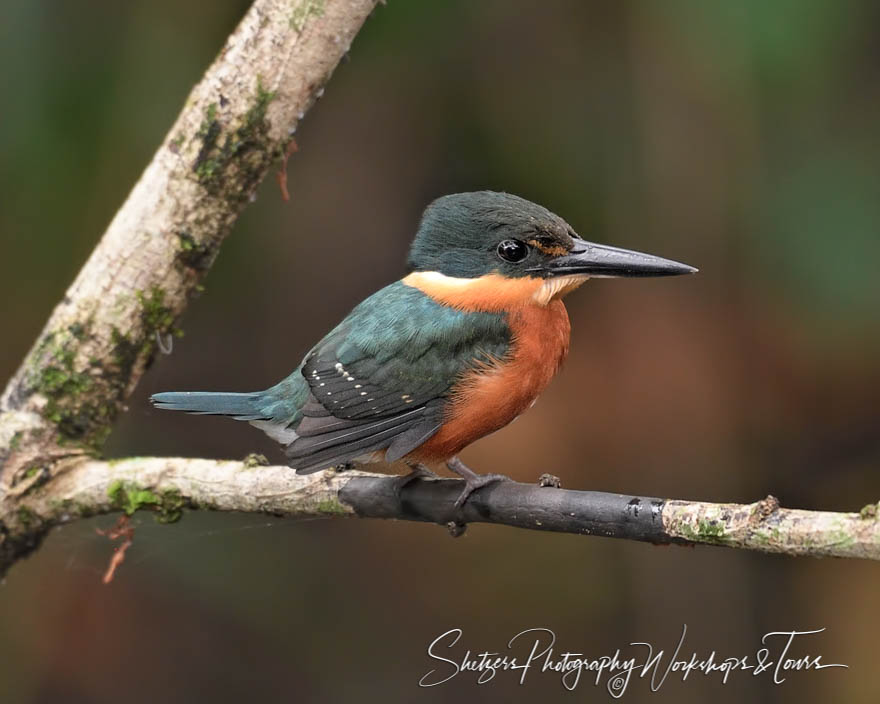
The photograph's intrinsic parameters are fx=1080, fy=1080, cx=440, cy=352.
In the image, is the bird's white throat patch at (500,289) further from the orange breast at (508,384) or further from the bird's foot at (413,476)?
the bird's foot at (413,476)

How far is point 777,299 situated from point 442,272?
167cm

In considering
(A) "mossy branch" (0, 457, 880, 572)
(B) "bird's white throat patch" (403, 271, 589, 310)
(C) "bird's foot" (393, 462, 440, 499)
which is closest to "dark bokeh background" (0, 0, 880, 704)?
(A) "mossy branch" (0, 457, 880, 572)

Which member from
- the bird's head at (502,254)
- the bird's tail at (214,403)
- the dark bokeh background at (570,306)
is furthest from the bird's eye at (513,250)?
the dark bokeh background at (570,306)

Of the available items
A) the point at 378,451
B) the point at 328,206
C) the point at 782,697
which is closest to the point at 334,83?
the point at 328,206

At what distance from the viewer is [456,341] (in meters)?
2.52

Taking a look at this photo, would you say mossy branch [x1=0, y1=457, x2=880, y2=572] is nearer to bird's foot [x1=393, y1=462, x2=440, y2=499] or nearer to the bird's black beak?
bird's foot [x1=393, y1=462, x2=440, y2=499]

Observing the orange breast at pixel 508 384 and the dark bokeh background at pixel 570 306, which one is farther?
→ the dark bokeh background at pixel 570 306

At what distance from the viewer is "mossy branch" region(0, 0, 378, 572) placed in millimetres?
2576

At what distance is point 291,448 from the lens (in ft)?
7.80

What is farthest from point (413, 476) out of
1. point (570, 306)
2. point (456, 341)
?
point (570, 306)

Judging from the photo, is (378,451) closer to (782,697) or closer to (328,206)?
(328,206)

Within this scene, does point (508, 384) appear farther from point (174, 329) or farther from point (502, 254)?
point (174, 329)

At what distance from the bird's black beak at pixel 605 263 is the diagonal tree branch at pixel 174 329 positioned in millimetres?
556

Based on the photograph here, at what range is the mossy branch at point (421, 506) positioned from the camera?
5.82 feet
